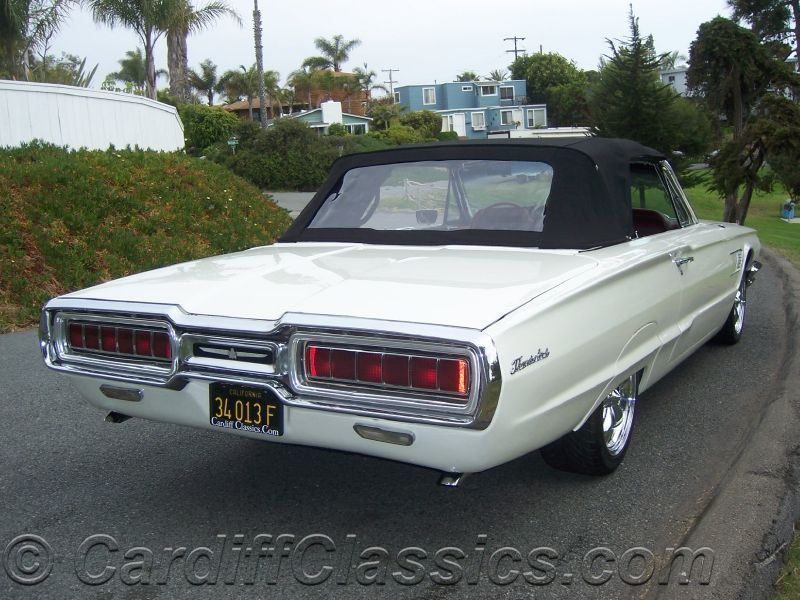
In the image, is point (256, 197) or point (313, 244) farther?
point (256, 197)

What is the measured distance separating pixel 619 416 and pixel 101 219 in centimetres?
887

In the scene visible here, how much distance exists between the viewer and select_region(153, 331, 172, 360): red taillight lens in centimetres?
323

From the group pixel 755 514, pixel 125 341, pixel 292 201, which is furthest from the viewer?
pixel 292 201

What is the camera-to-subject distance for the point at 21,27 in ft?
78.0

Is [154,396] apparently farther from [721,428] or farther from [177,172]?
[177,172]

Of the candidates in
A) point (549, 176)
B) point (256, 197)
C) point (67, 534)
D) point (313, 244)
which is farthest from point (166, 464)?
point (256, 197)

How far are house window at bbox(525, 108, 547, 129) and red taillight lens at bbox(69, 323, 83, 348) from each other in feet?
256

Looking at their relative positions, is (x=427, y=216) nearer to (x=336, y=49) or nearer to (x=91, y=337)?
(x=91, y=337)

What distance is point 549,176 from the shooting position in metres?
4.25

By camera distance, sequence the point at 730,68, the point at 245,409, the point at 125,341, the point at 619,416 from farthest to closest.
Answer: the point at 730,68, the point at 619,416, the point at 125,341, the point at 245,409

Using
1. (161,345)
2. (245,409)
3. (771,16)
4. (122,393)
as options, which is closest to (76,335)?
(122,393)

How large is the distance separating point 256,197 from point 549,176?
11.7 metres

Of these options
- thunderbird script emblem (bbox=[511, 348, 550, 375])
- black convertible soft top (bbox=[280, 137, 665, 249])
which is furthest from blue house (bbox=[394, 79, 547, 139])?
thunderbird script emblem (bbox=[511, 348, 550, 375])

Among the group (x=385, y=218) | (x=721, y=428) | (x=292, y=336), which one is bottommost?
(x=721, y=428)
